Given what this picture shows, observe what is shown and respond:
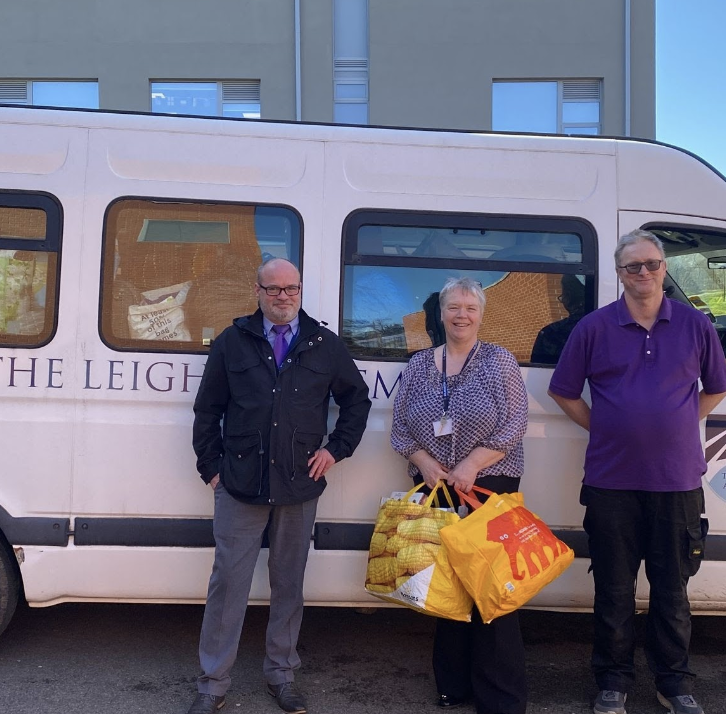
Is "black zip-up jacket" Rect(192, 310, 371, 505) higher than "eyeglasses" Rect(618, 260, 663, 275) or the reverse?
the reverse

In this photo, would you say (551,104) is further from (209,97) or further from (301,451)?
(301,451)

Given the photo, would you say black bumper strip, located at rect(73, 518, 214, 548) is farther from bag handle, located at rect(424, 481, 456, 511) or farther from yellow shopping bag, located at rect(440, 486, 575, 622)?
yellow shopping bag, located at rect(440, 486, 575, 622)

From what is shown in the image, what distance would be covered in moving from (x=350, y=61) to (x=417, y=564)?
9.90 meters

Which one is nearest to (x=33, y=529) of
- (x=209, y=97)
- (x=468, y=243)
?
(x=468, y=243)

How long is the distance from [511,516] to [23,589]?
2.28 meters

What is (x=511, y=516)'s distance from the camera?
3.32 m

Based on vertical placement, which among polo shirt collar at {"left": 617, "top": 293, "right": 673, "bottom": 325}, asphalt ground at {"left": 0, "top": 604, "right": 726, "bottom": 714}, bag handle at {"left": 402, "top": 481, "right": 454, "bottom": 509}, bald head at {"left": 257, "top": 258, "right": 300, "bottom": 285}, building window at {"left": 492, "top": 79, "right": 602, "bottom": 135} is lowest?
asphalt ground at {"left": 0, "top": 604, "right": 726, "bottom": 714}

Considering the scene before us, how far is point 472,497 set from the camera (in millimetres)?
3385

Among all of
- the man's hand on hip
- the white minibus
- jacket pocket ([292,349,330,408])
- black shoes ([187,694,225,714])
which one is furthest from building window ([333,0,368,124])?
black shoes ([187,694,225,714])

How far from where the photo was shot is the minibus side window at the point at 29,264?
3.74m

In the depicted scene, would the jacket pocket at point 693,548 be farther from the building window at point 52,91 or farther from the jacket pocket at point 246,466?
the building window at point 52,91

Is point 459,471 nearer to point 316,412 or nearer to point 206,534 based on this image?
point 316,412

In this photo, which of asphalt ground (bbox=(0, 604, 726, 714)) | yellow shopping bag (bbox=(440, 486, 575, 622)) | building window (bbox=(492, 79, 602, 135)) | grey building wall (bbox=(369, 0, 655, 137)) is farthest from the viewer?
building window (bbox=(492, 79, 602, 135))

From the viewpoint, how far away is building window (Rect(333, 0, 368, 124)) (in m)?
11.7
